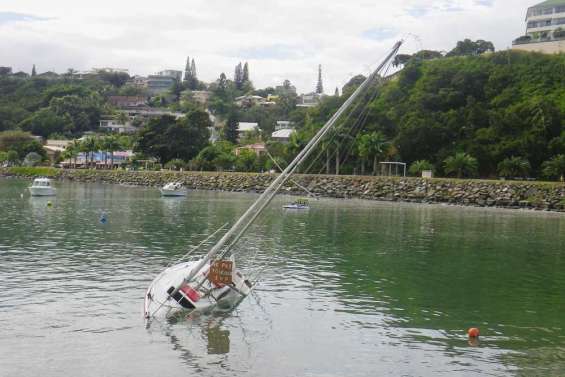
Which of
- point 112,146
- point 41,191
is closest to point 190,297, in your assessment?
point 41,191

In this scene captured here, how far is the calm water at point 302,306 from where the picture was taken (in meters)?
22.1

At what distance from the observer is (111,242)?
48.5m

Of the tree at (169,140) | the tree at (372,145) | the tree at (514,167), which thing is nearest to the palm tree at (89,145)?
the tree at (169,140)

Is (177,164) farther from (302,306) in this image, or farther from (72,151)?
(302,306)

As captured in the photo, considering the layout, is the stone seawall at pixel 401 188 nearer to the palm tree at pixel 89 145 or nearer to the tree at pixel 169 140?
the tree at pixel 169 140

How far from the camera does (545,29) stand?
612 ft

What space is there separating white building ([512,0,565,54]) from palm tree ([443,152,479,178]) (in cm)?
5849

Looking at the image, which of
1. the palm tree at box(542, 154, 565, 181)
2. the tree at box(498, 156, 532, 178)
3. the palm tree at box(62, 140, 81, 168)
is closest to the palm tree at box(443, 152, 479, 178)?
the tree at box(498, 156, 532, 178)

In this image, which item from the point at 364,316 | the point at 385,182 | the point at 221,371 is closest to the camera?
the point at 221,371

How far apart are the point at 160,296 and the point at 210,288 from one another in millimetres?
2103

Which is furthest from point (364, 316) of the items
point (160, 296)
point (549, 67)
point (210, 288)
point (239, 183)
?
point (549, 67)

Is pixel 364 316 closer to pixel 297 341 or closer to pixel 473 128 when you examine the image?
pixel 297 341

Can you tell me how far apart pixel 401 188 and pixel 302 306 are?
82.5 metres

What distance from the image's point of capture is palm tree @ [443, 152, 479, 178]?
118 m
